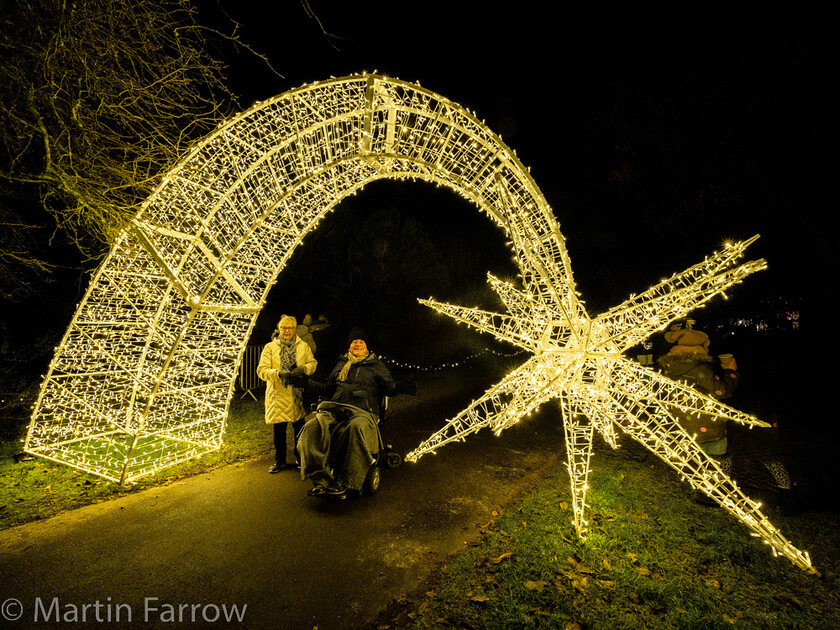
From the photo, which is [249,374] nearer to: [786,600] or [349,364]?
[349,364]

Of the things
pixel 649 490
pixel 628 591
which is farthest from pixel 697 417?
pixel 628 591

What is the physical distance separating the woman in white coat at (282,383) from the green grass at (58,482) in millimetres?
897

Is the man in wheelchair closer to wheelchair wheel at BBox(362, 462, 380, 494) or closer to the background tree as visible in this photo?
wheelchair wheel at BBox(362, 462, 380, 494)

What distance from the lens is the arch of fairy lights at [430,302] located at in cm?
334

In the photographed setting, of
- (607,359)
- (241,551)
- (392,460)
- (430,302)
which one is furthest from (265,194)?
(607,359)

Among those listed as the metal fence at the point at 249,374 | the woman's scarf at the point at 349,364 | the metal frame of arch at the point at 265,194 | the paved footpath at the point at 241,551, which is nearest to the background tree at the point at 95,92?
the metal frame of arch at the point at 265,194

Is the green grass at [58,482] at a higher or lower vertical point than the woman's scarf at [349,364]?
lower

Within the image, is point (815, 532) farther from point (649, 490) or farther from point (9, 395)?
point (9, 395)

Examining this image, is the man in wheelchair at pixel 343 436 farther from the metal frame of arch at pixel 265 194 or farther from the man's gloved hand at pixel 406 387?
the metal frame of arch at pixel 265 194

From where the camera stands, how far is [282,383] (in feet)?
16.7

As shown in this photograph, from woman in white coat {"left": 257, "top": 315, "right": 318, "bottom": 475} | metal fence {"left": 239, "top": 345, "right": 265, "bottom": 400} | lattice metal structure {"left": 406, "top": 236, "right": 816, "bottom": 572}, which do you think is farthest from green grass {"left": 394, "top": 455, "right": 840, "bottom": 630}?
metal fence {"left": 239, "top": 345, "right": 265, "bottom": 400}

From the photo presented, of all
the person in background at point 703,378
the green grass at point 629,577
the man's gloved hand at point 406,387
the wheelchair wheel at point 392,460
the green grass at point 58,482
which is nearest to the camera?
the green grass at point 629,577

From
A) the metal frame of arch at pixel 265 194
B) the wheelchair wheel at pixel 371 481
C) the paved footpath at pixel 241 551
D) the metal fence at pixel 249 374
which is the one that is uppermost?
the metal fence at pixel 249 374

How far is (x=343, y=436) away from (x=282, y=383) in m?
1.16
